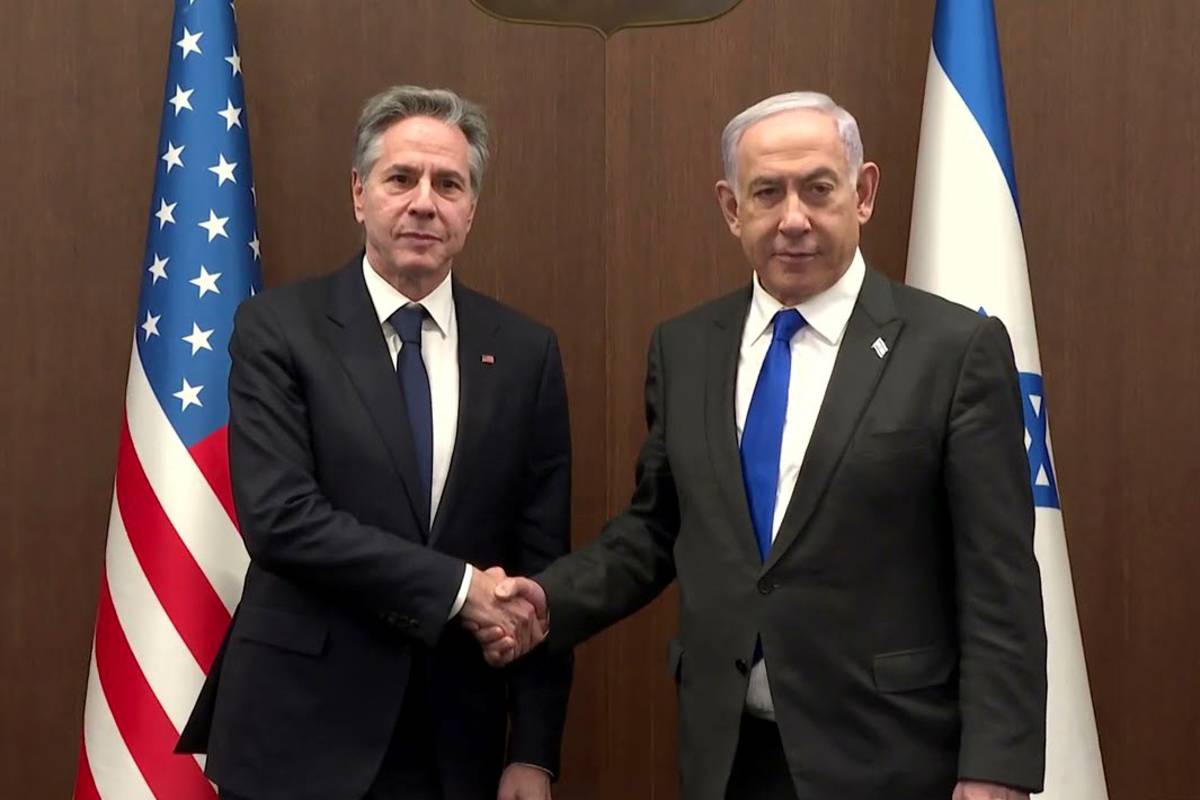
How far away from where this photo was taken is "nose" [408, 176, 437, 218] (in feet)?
7.22

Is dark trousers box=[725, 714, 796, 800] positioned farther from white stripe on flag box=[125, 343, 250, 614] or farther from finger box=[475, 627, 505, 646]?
white stripe on flag box=[125, 343, 250, 614]

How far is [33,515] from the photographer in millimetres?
3088

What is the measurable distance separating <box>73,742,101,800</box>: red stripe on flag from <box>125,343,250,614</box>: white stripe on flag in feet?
1.38

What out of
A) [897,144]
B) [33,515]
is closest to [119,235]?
[33,515]

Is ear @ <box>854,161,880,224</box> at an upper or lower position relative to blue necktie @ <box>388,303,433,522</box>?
upper

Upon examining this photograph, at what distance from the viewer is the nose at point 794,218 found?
6.36ft

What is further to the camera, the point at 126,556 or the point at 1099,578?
the point at 1099,578

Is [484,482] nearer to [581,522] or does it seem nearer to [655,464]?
[655,464]

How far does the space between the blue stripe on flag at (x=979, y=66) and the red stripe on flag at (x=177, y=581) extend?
1815 millimetres

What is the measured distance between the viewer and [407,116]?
2.27 metres

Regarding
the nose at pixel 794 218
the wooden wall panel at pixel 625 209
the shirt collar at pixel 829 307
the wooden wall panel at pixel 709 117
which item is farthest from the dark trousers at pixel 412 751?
the wooden wall panel at pixel 625 209

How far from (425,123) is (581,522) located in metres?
1.24

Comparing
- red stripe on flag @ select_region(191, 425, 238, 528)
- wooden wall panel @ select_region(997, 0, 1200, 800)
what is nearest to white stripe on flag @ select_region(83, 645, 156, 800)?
A: red stripe on flag @ select_region(191, 425, 238, 528)

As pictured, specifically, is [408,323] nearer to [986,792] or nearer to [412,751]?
[412,751]
